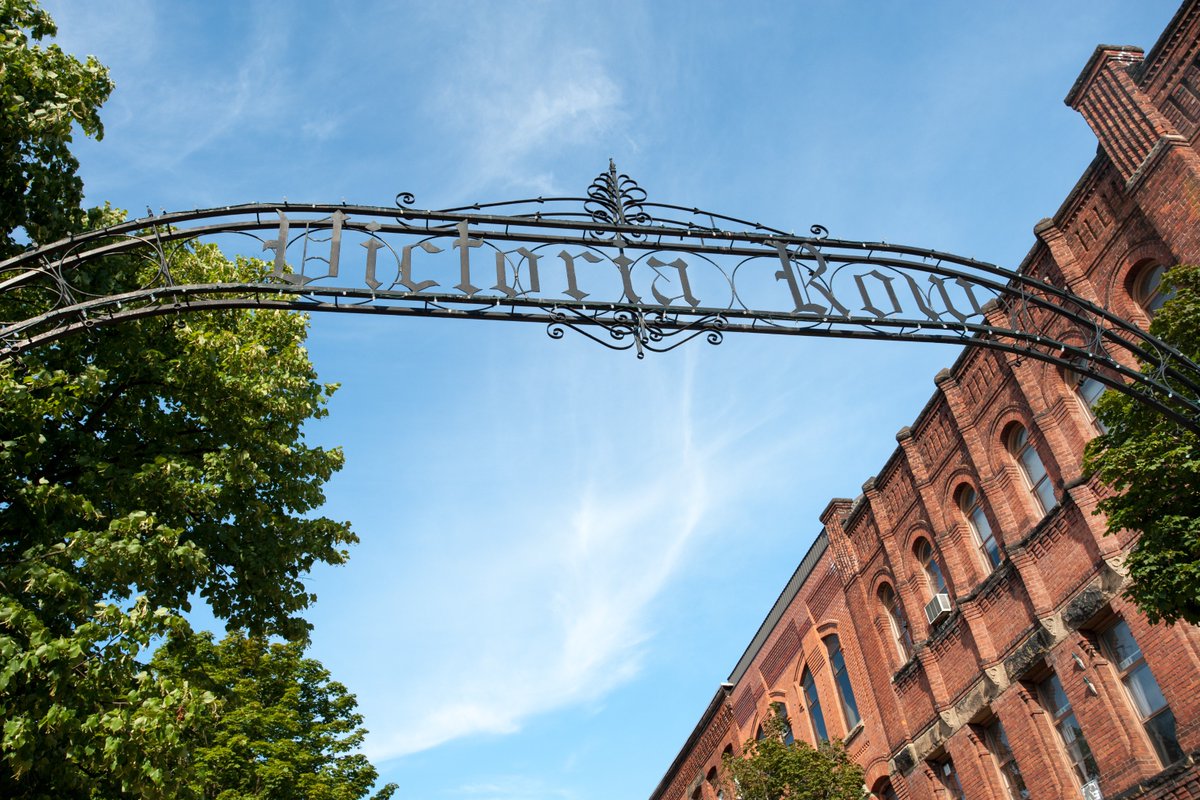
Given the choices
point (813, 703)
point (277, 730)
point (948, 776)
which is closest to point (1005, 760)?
point (948, 776)

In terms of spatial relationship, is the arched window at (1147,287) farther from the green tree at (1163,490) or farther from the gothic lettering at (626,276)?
the gothic lettering at (626,276)

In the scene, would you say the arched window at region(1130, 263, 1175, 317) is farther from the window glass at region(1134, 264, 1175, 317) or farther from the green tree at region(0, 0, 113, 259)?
the green tree at region(0, 0, 113, 259)

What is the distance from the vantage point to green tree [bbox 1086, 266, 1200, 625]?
866cm

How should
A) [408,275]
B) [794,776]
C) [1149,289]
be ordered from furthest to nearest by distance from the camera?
[794,776] < [1149,289] < [408,275]

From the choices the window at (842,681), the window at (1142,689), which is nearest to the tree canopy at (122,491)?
the window at (1142,689)

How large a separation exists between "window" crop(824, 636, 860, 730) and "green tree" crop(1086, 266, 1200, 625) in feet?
46.9

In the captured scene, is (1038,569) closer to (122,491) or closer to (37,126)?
(122,491)

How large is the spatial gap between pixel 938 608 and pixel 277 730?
13037 millimetres

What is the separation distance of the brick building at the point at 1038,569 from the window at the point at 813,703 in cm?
86

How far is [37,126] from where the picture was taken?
9891 millimetres

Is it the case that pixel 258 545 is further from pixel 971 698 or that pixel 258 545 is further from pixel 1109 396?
pixel 971 698

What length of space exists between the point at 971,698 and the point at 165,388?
14.6m

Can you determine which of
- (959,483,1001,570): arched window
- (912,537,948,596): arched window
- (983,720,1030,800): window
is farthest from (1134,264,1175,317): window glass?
(983,720,1030,800): window

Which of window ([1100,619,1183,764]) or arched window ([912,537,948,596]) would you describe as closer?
window ([1100,619,1183,764])
